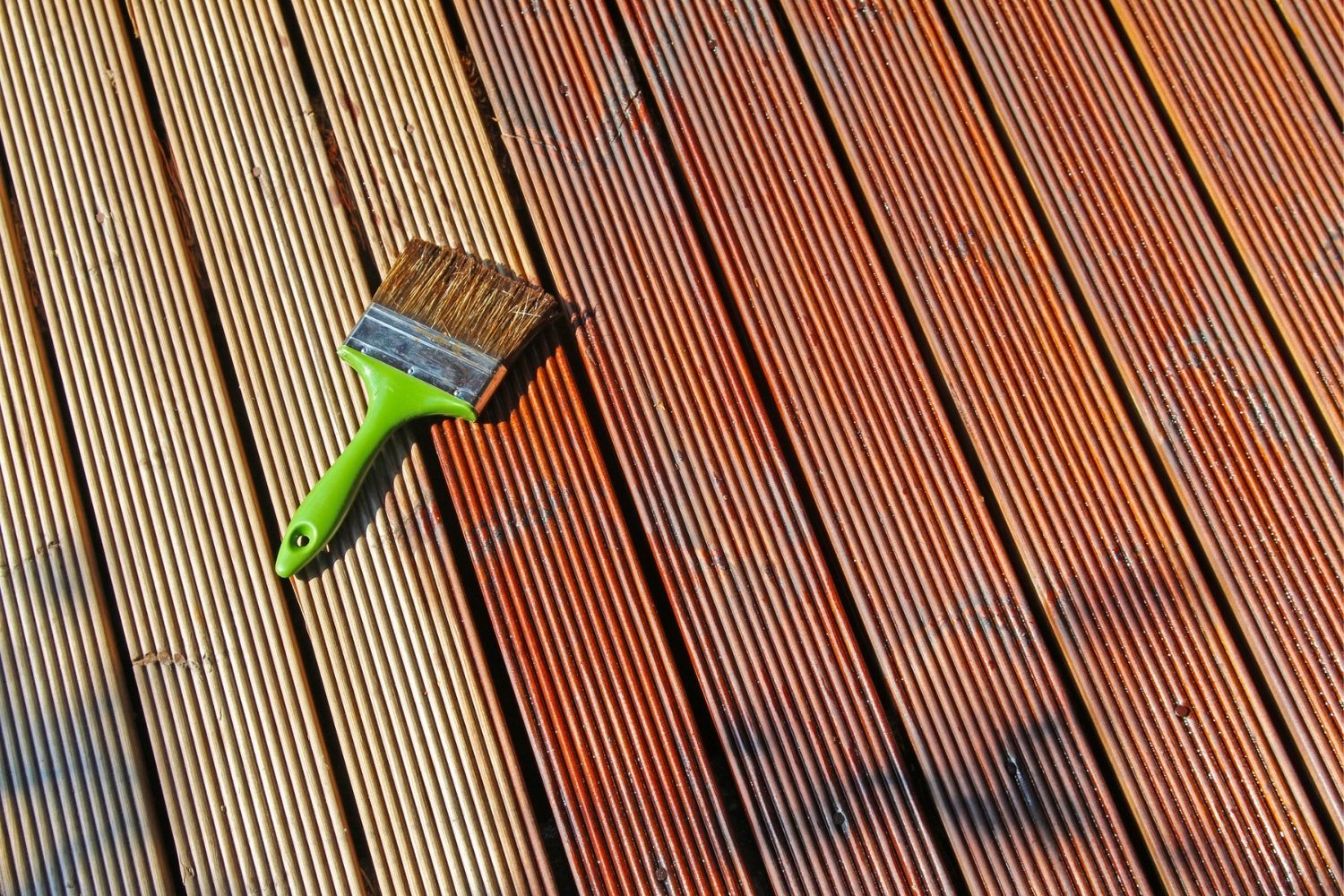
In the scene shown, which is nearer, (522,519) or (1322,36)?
(522,519)

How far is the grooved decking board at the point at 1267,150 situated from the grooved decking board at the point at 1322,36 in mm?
21

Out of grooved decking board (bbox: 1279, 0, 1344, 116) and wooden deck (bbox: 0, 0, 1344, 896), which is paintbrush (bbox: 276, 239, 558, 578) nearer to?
wooden deck (bbox: 0, 0, 1344, 896)

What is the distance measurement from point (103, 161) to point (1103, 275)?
133 cm

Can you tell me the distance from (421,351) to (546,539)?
0.90 feet

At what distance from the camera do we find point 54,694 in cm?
112

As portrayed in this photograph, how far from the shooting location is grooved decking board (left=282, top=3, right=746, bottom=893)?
1.09 m

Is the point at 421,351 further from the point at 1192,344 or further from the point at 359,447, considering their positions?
the point at 1192,344

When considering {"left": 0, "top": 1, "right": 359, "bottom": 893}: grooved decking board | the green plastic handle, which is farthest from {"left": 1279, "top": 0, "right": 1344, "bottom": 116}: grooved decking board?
{"left": 0, "top": 1, "right": 359, "bottom": 893}: grooved decking board

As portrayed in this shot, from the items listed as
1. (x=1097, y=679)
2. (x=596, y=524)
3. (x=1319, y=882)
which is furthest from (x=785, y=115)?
(x=1319, y=882)

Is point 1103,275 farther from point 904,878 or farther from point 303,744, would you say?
point 303,744

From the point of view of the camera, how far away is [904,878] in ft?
3.56

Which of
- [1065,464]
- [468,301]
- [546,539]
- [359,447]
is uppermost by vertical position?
[468,301]

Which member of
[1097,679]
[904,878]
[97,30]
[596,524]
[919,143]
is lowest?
[904,878]

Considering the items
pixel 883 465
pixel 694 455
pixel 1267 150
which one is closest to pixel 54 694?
pixel 694 455
